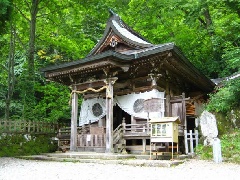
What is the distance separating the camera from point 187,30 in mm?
21781

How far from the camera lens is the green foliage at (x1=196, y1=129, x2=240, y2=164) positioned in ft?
31.3

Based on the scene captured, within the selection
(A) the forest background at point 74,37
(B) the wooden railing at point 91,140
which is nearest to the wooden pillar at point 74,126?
(B) the wooden railing at point 91,140

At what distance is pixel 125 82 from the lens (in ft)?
43.1

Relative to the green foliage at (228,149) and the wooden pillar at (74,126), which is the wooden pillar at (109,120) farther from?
the green foliage at (228,149)

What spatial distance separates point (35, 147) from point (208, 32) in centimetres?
1615

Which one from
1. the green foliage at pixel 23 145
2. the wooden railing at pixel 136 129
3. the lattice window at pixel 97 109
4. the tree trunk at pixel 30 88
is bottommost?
the green foliage at pixel 23 145

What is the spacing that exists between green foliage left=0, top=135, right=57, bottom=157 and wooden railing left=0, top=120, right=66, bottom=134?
0.30m

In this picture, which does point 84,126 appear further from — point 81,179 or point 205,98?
point 205,98

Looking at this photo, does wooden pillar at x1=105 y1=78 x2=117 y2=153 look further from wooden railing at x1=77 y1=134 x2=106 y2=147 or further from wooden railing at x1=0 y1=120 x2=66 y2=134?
wooden railing at x1=0 y1=120 x2=66 y2=134

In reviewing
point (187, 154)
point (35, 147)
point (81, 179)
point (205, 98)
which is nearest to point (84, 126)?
point (35, 147)

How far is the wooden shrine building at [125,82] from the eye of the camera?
1125 cm

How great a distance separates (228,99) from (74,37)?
41.6 feet

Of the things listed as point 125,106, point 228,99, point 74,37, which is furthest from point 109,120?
point 74,37

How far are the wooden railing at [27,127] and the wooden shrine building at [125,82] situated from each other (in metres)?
1.69
